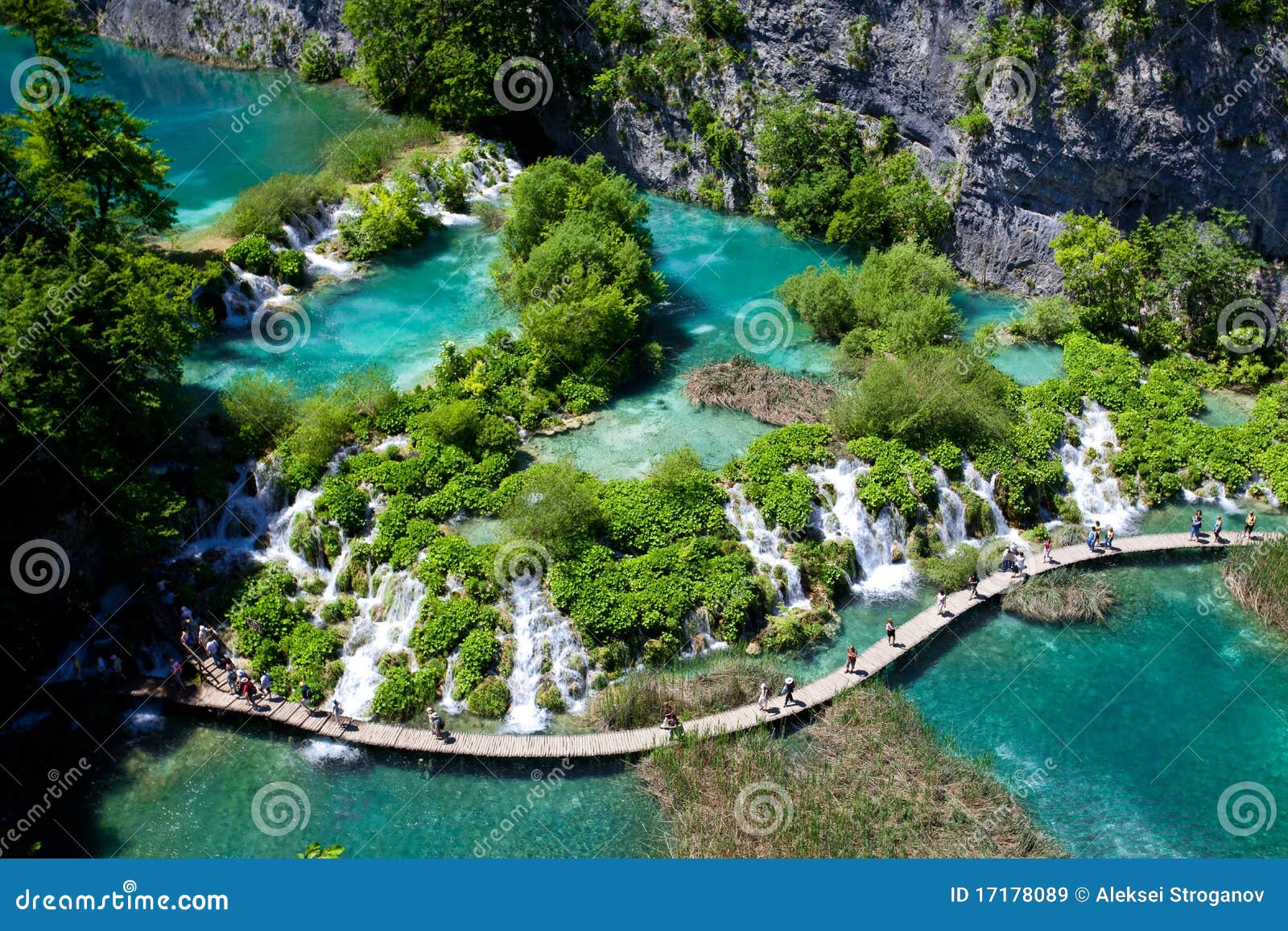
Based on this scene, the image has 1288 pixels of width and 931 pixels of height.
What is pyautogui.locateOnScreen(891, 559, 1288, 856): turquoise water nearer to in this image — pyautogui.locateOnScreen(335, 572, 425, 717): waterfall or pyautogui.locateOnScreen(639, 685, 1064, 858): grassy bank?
pyautogui.locateOnScreen(639, 685, 1064, 858): grassy bank

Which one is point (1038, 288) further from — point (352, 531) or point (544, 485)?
point (352, 531)

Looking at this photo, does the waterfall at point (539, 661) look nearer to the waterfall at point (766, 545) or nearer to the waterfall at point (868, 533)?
the waterfall at point (766, 545)

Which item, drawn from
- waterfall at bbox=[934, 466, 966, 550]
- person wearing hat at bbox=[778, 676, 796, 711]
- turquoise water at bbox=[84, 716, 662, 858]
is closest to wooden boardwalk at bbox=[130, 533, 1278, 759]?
person wearing hat at bbox=[778, 676, 796, 711]

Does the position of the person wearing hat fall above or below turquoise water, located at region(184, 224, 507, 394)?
below

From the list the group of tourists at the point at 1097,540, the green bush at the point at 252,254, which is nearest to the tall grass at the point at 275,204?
the green bush at the point at 252,254

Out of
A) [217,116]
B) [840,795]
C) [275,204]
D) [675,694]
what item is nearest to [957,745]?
[840,795]

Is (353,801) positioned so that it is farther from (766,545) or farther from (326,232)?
(326,232)

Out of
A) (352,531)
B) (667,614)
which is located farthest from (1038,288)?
(352,531)
